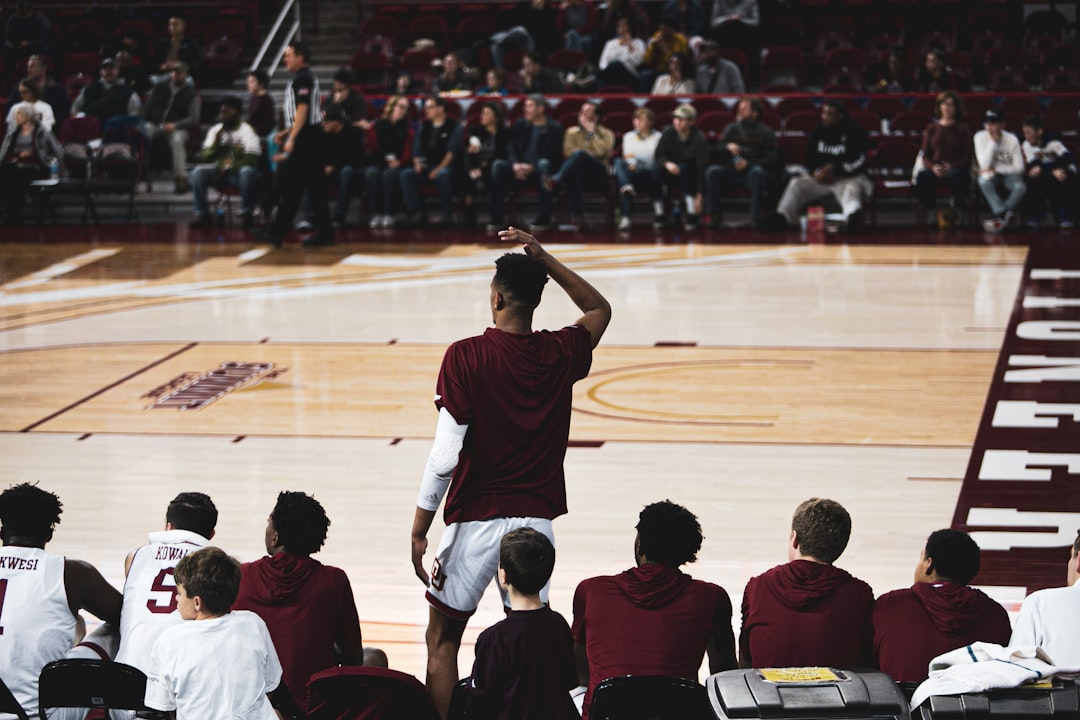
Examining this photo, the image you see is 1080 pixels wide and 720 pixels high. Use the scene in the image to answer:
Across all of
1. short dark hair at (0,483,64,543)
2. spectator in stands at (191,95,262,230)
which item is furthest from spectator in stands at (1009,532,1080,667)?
spectator in stands at (191,95,262,230)

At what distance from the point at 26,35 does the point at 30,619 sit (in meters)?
17.6

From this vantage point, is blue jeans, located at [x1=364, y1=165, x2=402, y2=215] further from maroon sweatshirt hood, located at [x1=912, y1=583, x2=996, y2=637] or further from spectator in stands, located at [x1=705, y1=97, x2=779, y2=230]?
maroon sweatshirt hood, located at [x1=912, y1=583, x2=996, y2=637]

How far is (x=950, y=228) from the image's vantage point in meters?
15.8

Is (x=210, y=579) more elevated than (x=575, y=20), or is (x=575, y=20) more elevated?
(x=575, y=20)

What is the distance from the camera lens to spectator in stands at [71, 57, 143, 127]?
59.2 ft

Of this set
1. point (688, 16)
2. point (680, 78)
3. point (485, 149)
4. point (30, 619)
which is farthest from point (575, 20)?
point (30, 619)

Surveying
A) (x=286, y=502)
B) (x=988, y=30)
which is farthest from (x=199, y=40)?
(x=286, y=502)

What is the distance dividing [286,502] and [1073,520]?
13.3 feet

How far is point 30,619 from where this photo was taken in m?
4.39

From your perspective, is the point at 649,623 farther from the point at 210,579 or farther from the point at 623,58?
the point at 623,58

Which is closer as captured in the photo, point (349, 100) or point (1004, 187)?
point (1004, 187)

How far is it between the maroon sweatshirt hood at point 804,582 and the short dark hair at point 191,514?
1729mm

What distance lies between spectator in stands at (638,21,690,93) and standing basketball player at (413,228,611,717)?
1363cm

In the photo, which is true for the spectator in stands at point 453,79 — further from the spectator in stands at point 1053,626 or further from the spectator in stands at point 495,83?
the spectator in stands at point 1053,626
